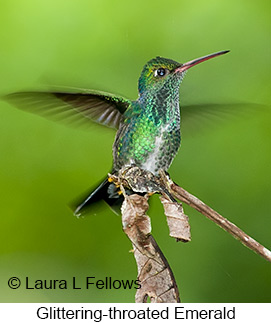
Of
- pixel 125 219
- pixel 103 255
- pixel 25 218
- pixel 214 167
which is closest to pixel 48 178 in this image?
pixel 25 218

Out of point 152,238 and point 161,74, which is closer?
point 152,238

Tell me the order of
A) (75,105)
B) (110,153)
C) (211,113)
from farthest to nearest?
(110,153) → (211,113) → (75,105)

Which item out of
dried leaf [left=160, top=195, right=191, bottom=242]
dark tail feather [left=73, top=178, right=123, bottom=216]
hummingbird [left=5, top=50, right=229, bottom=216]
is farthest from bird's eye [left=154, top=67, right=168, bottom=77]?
dried leaf [left=160, top=195, right=191, bottom=242]

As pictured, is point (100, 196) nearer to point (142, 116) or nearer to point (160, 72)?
point (142, 116)

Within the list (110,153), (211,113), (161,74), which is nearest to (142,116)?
(161,74)

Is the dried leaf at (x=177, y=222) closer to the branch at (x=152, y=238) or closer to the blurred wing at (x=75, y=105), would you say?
the branch at (x=152, y=238)

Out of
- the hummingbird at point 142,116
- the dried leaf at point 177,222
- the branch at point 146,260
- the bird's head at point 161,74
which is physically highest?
the bird's head at point 161,74

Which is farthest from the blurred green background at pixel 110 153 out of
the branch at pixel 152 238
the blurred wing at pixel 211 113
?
the branch at pixel 152 238
